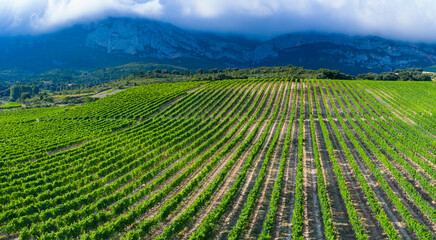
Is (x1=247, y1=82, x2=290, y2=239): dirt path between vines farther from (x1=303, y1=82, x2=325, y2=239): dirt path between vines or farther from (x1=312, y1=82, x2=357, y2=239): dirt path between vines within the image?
(x1=312, y1=82, x2=357, y2=239): dirt path between vines

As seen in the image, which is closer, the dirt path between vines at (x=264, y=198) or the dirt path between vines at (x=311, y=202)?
the dirt path between vines at (x=311, y=202)

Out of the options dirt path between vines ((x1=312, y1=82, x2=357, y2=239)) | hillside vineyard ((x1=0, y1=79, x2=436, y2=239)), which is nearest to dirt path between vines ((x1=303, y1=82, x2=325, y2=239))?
hillside vineyard ((x1=0, y1=79, x2=436, y2=239))

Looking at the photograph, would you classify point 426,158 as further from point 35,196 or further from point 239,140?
point 35,196

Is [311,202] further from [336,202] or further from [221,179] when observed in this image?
[221,179]

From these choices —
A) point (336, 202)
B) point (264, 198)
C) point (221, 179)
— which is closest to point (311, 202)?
point (336, 202)

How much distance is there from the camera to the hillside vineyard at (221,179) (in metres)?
17.1

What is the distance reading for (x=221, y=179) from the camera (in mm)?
23938

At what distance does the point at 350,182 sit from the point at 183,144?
22.2 m

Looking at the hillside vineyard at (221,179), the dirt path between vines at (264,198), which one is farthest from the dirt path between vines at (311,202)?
the dirt path between vines at (264,198)

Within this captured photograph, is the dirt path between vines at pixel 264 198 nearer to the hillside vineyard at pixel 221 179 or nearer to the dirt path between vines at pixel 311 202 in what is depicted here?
the hillside vineyard at pixel 221 179

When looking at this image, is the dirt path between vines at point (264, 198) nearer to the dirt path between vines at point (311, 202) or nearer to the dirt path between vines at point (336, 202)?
the dirt path between vines at point (311, 202)

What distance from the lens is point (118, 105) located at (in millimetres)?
70062

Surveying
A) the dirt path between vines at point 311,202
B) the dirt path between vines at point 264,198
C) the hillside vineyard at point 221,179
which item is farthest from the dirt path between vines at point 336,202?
the dirt path between vines at point 264,198

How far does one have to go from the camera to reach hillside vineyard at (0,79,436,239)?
1709cm
